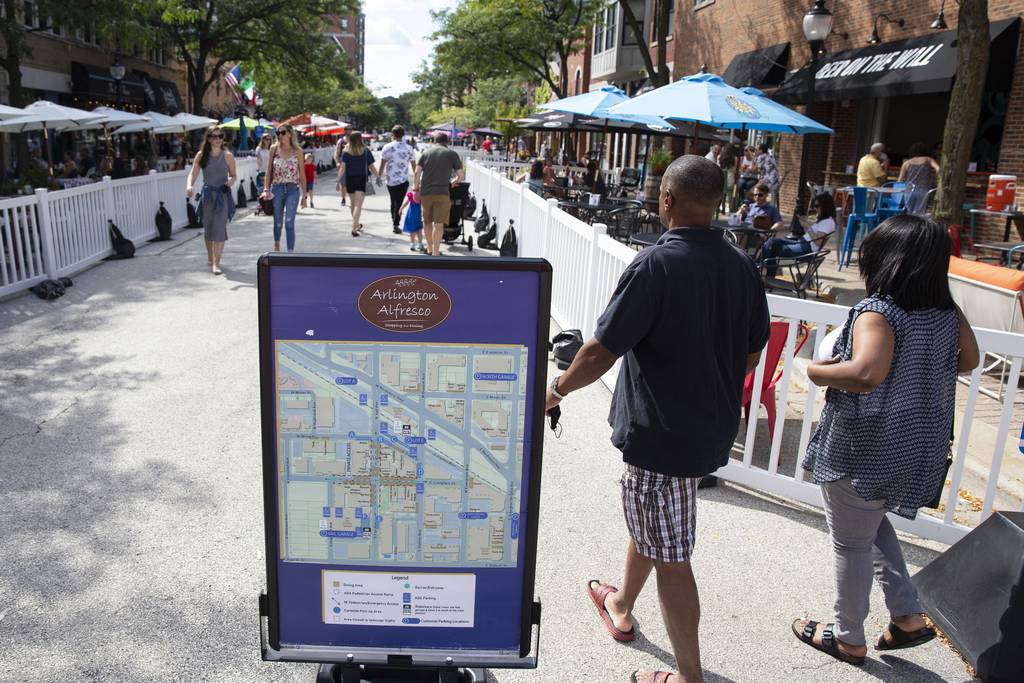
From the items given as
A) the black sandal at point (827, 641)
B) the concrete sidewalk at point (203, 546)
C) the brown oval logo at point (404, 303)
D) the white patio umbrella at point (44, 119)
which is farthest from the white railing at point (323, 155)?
the brown oval logo at point (404, 303)

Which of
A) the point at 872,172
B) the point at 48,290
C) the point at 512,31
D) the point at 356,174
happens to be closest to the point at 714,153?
the point at 872,172

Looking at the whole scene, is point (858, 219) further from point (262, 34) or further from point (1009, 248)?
point (262, 34)

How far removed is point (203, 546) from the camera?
4.04m

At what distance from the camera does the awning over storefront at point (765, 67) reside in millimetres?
20188

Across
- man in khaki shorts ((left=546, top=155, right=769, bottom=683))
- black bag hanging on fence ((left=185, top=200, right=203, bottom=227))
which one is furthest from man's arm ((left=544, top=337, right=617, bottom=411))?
black bag hanging on fence ((left=185, top=200, right=203, bottom=227))

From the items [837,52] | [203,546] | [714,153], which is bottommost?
[203,546]

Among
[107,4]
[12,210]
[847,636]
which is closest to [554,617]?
[847,636]

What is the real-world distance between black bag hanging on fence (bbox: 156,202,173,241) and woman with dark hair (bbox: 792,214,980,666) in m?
12.5

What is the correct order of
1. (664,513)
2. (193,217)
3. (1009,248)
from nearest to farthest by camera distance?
(664,513), (1009,248), (193,217)

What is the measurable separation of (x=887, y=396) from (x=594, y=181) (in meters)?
16.1

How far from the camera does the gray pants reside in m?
3.12

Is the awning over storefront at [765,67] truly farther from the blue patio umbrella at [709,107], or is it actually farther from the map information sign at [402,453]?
the map information sign at [402,453]

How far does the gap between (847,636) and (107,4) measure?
22283 millimetres

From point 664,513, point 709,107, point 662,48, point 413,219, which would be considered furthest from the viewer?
point 662,48
